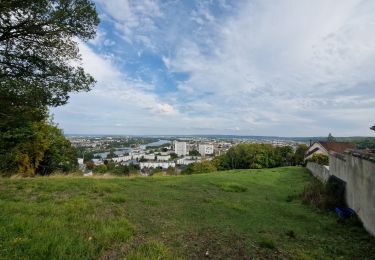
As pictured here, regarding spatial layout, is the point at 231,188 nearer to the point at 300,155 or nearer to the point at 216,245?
the point at 216,245

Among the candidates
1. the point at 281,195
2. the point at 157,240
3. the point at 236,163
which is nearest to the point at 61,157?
the point at 281,195

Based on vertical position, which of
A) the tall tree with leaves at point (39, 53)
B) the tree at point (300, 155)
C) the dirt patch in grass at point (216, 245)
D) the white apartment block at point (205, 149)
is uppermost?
the tall tree with leaves at point (39, 53)

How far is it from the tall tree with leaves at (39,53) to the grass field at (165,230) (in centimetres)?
312

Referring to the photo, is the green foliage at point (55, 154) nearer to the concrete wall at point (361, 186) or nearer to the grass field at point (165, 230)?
the grass field at point (165, 230)

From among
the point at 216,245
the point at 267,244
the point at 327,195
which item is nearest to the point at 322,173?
the point at 327,195

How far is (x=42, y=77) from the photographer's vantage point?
982cm

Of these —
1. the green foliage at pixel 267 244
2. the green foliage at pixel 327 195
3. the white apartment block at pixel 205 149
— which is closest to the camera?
the green foliage at pixel 267 244

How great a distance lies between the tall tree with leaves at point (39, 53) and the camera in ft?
29.6

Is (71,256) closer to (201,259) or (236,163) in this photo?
(201,259)

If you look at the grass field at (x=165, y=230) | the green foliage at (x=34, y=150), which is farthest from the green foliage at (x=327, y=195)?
the green foliage at (x=34, y=150)

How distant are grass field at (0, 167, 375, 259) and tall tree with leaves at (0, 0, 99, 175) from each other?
3.12 metres

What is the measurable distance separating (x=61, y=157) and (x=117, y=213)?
2131 centimetres

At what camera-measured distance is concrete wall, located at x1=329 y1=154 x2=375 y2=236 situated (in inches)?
327

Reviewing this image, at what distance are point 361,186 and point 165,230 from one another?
6.77 meters
